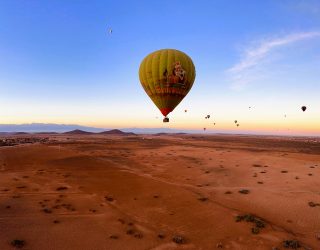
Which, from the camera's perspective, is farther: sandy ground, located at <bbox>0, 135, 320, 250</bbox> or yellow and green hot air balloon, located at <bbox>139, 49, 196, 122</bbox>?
yellow and green hot air balloon, located at <bbox>139, 49, 196, 122</bbox>

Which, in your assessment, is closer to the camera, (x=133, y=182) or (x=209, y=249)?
(x=209, y=249)

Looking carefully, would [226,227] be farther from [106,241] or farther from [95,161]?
[95,161]

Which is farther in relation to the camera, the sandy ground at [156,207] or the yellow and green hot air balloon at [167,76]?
the yellow and green hot air balloon at [167,76]

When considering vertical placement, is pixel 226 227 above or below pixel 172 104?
below

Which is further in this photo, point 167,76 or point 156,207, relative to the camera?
point 167,76

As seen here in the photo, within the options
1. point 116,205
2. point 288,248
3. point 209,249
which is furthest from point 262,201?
point 116,205

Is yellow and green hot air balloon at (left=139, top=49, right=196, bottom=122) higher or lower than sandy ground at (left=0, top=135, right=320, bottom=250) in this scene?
higher

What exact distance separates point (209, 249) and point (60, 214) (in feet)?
42.1

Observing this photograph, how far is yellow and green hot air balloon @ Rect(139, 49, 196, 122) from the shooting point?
3550cm

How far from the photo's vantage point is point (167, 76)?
35500mm

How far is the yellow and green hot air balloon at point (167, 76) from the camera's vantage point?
35.5 meters

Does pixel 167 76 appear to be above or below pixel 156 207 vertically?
above

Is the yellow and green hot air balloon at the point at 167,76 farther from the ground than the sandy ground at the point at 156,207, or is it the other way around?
the yellow and green hot air balloon at the point at 167,76

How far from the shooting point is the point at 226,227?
21.8 meters
